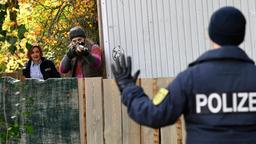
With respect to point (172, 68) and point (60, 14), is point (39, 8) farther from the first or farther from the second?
point (172, 68)

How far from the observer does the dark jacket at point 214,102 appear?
365cm

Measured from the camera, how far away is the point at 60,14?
17.1 metres

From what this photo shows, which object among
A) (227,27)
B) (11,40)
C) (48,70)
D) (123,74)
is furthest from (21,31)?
(48,70)

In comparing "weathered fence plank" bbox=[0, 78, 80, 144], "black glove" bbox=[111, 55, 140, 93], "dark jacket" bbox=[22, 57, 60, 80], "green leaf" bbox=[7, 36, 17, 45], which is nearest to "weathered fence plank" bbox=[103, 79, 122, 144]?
"weathered fence plank" bbox=[0, 78, 80, 144]

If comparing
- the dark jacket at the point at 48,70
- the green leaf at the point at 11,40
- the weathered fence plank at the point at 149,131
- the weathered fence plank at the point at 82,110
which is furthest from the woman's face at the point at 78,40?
the green leaf at the point at 11,40

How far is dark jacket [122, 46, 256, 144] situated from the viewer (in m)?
3.65

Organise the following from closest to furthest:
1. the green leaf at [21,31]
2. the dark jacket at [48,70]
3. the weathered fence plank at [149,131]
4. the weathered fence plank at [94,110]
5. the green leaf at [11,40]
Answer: the green leaf at [21,31] < the green leaf at [11,40] < the weathered fence plank at [149,131] < the weathered fence plank at [94,110] < the dark jacket at [48,70]

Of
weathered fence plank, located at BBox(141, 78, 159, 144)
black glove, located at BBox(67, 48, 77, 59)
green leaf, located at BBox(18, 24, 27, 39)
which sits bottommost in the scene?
weathered fence plank, located at BBox(141, 78, 159, 144)

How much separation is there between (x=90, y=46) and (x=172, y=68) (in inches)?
44.7

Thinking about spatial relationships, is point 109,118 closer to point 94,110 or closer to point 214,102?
point 94,110

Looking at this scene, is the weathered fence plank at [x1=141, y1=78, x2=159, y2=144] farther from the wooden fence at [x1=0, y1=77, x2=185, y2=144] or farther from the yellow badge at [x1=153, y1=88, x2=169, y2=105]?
the yellow badge at [x1=153, y1=88, x2=169, y2=105]

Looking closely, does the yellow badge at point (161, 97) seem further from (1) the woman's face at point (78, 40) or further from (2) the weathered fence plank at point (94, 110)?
(1) the woman's face at point (78, 40)

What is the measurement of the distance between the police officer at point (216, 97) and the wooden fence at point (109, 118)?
2873 mm

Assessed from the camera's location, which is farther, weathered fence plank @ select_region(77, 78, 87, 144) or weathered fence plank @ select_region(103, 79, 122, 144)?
weathered fence plank @ select_region(77, 78, 87, 144)
